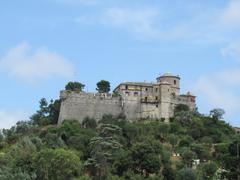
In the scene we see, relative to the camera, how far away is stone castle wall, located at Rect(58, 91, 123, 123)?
235 feet

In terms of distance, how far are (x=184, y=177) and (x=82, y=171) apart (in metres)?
7.84

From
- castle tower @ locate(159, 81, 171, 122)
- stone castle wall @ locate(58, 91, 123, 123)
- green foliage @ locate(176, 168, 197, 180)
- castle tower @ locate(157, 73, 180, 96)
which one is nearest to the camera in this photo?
green foliage @ locate(176, 168, 197, 180)

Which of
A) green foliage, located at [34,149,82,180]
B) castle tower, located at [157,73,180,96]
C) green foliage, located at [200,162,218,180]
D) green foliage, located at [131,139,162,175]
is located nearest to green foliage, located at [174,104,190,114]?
castle tower, located at [157,73,180,96]

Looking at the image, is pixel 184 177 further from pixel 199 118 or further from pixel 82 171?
pixel 199 118

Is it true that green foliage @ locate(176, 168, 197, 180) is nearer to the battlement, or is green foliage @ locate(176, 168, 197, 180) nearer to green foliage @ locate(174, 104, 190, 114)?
green foliage @ locate(174, 104, 190, 114)

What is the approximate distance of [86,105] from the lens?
237 ft

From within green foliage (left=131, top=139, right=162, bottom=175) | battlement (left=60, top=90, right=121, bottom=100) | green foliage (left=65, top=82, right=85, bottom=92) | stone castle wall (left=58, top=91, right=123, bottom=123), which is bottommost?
green foliage (left=131, top=139, right=162, bottom=175)

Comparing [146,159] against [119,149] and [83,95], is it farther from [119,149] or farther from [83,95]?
[83,95]

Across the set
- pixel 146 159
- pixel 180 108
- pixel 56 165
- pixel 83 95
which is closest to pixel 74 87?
pixel 83 95

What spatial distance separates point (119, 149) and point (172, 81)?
24569 mm

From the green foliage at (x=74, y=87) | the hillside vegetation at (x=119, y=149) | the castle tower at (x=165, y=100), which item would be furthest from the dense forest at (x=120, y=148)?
the green foliage at (x=74, y=87)

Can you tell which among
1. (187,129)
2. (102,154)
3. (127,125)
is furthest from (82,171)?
(187,129)

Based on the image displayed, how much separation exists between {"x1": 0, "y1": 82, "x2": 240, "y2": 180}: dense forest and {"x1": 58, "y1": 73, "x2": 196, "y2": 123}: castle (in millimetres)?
1340

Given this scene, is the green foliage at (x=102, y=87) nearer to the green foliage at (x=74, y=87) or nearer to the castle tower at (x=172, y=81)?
the green foliage at (x=74, y=87)
